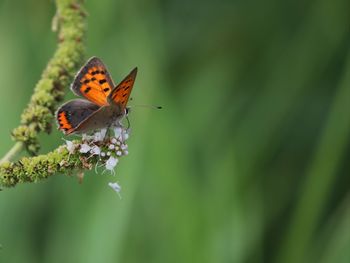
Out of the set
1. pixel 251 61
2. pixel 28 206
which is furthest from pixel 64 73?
pixel 251 61

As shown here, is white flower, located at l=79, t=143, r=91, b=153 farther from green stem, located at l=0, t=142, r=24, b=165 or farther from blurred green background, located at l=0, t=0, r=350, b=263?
blurred green background, located at l=0, t=0, r=350, b=263

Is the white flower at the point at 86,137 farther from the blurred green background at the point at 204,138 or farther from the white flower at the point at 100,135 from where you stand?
the blurred green background at the point at 204,138

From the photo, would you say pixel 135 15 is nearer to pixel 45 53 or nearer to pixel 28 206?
pixel 45 53

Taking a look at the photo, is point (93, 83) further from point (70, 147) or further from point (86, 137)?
point (70, 147)

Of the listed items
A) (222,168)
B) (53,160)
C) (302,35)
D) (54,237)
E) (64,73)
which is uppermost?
(302,35)

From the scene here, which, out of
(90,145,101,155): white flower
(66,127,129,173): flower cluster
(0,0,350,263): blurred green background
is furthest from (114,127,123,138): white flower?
(0,0,350,263): blurred green background

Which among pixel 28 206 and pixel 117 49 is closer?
pixel 28 206

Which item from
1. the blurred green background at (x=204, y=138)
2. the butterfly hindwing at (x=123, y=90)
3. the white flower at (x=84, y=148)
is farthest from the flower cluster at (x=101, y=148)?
the blurred green background at (x=204, y=138)
